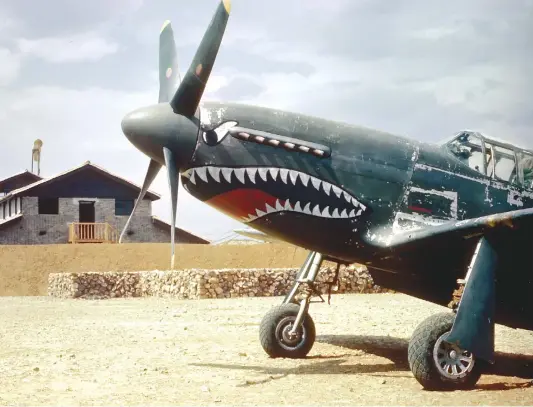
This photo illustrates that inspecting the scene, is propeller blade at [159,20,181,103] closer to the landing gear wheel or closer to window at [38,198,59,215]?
the landing gear wheel

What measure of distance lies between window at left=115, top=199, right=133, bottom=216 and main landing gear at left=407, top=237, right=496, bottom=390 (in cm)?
3816

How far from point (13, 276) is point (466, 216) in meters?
29.7

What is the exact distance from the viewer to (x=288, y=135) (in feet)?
22.9

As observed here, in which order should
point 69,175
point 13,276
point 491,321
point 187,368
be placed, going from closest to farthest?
point 491,321, point 187,368, point 13,276, point 69,175

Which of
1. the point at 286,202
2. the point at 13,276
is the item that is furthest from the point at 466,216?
the point at 13,276

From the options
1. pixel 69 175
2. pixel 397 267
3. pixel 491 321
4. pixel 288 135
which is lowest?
pixel 491 321

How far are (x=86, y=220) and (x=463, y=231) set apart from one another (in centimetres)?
3964

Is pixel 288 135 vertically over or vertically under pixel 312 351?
over

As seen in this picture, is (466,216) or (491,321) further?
(466,216)

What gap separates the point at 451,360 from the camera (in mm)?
6328

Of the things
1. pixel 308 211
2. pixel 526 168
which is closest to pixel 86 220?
pixel 308 211

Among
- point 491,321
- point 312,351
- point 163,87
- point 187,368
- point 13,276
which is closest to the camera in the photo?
point 491,321

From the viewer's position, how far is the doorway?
134ft

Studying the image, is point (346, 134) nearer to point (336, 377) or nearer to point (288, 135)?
point (288, 135)
